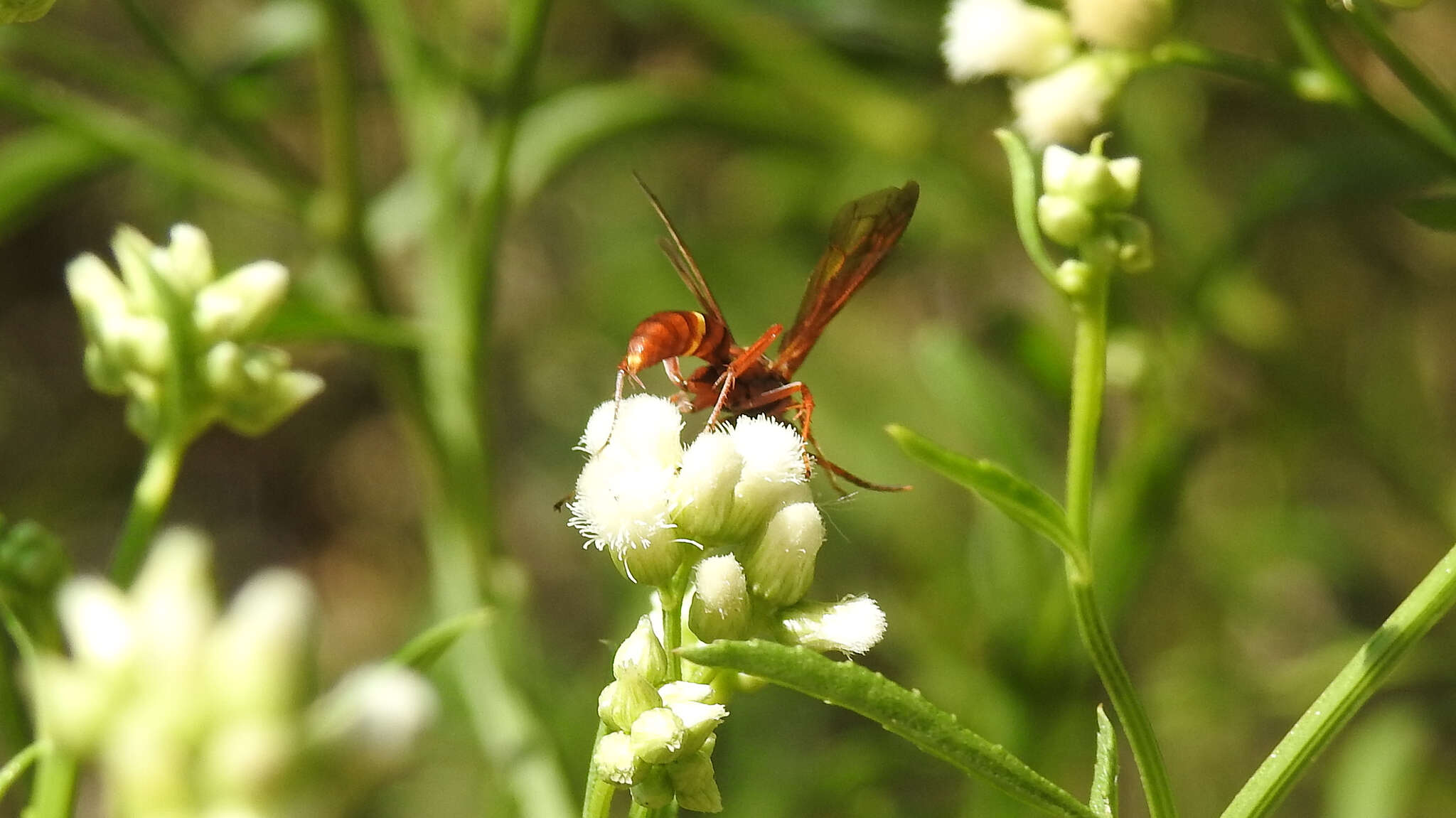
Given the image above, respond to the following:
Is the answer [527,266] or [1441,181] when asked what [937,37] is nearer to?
[1441,181]

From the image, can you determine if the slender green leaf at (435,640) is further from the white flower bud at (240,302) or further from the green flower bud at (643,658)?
the white flower bud at (240,302)

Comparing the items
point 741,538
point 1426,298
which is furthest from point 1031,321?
point 1426,298

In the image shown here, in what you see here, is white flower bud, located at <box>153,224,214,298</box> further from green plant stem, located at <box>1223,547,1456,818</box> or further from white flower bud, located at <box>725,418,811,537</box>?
green plant stem, located at <box>1223,547,1456,818</box>

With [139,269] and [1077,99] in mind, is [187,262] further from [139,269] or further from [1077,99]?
[1077,99]

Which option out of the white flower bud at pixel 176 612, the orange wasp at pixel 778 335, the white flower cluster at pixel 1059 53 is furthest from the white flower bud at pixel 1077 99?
the white flower bud at pixel 176 612

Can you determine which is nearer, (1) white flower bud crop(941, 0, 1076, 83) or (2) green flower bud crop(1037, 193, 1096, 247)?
(2) green flower bud crop(1037, 193, 1096, 247)

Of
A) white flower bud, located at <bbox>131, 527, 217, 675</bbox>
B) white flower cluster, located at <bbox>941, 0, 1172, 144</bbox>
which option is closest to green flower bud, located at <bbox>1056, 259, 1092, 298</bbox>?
white flower cluster, located at <bbox>941, 0, 1172, 144</bbox>

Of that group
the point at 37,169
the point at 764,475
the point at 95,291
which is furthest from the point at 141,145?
the point at 764,475

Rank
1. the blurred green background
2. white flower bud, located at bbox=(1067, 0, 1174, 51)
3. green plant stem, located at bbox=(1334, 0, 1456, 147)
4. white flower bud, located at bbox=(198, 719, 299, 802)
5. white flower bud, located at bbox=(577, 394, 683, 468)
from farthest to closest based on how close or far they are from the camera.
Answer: the blurred green background
white flower bud, located at bbox=(1067, 0, 1174, 51)
green plant stem, located at bbox=(1334, 0, 1456, 147)
white flower bud, located at bbox=(577, 394, 683, 468)
white flower bud, located at bbox=(198, 719, 299, 802)
